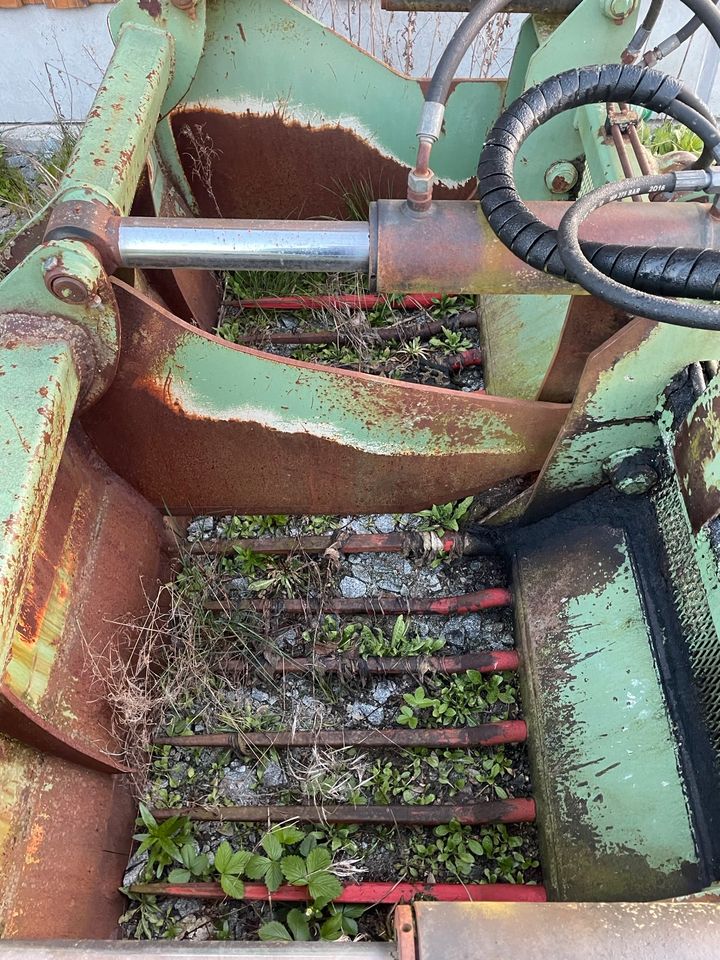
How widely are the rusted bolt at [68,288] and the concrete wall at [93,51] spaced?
273cm

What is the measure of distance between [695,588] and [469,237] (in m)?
0.90

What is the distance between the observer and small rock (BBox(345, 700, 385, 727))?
75.7 inches

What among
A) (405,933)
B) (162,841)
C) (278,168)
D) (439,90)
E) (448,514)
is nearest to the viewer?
(405,933)

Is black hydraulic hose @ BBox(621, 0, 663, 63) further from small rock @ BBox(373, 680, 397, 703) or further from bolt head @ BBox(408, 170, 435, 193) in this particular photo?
small rock @ BBox(373, 680, 397, 703)

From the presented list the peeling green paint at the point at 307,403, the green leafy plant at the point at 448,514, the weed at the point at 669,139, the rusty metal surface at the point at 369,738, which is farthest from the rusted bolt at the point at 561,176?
the weed at the point at 669,139

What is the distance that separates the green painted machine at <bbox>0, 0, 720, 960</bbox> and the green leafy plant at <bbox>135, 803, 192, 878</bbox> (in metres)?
0.07

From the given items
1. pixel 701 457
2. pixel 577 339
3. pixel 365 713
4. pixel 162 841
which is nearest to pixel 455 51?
pixel 577 339

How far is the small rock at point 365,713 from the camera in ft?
6.31

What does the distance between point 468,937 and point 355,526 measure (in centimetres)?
132

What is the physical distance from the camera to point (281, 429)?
1751mm

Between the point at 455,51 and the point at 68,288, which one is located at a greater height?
the point at 455,51

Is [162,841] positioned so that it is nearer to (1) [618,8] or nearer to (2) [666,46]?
(2) [666,46]

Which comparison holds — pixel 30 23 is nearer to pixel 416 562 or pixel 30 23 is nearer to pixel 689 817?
pixel 416 562

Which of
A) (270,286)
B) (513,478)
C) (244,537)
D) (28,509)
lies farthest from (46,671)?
(270,286)
